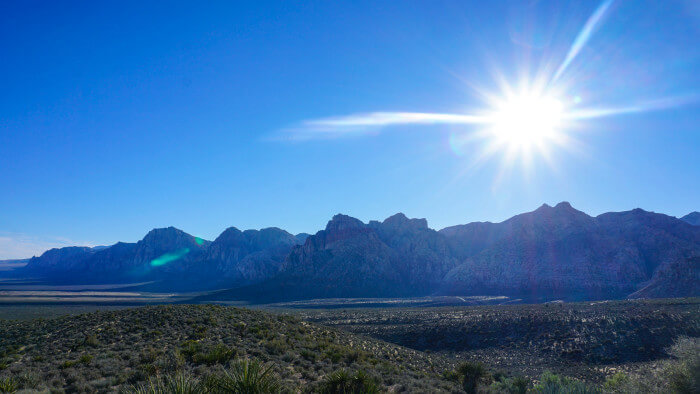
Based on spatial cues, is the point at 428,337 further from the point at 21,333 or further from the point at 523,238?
the point at 523,238

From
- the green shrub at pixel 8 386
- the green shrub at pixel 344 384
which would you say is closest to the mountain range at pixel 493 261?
the green shrub at pixel 344 384

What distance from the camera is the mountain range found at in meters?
90.6

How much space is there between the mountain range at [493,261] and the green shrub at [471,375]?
7742cm

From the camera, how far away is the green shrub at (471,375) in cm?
1631

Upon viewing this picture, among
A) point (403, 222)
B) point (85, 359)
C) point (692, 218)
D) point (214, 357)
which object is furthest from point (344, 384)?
point (692, 218)

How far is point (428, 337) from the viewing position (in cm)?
3556

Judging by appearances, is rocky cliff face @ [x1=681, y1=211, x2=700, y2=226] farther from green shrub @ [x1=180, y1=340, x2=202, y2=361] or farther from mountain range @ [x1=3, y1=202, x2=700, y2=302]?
green shrub @ [x1=180, y1=340, x2=202, y2=361]

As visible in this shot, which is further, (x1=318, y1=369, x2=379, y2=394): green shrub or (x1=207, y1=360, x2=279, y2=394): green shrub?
(x1=318, y1=369, x2=379, y2=394): green shrub

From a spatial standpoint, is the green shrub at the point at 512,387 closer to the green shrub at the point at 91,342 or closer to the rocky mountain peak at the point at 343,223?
the green shrub at the point at 91,342

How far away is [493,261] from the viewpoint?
11350 centimetres

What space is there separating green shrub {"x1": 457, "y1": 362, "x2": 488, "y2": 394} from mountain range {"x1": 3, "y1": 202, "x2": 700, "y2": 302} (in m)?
77.4

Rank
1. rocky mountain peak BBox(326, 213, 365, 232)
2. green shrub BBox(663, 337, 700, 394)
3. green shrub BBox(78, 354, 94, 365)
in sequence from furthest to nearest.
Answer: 1. rocky mountain peak BBox(326, 213, 365, 232)
2. green shrub BBox(78, 354, 94, 365)
3. green shrub BBox(663, 337, 700, 394)

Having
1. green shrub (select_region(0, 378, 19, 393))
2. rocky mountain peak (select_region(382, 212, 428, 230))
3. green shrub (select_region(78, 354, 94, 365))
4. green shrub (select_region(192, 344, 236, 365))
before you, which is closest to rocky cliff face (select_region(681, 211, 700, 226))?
rocky mountain peak (select_region(382, 212, 428, 230))

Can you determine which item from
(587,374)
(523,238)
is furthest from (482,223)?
(587,374)
